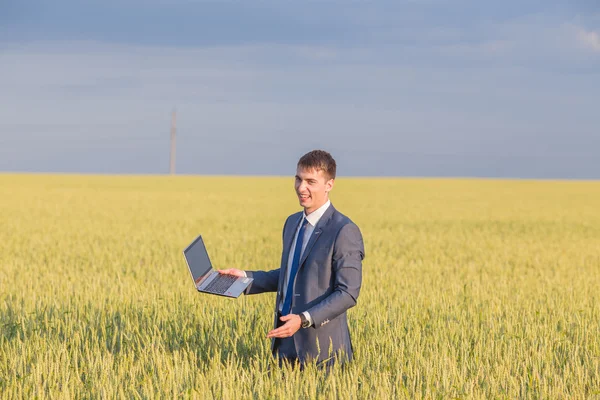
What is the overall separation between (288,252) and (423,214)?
24.9 m

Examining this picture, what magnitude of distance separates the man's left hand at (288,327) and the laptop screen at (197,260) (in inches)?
23.5

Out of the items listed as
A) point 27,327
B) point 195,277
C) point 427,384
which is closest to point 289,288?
point 195,277

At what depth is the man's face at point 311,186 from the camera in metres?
4.13

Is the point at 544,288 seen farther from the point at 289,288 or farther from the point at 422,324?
the point at 289,288

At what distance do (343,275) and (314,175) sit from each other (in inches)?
23.9

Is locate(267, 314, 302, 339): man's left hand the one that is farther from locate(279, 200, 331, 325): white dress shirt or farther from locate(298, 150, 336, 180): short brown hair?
locate(298, 150, 336, 180): short brown hair

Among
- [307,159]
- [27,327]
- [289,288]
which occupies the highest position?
[307,159]

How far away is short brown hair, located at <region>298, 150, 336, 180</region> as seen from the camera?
411 centimetres

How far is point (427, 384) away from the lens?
4.47 m

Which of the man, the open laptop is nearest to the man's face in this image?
the man

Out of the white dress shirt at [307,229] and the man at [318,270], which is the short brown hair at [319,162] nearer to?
the man at [318,270]

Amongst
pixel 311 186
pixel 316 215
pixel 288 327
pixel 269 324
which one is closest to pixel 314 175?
pixel 311 186

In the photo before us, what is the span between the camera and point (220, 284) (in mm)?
4359

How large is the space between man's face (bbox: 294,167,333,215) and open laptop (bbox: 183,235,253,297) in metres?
0.66
